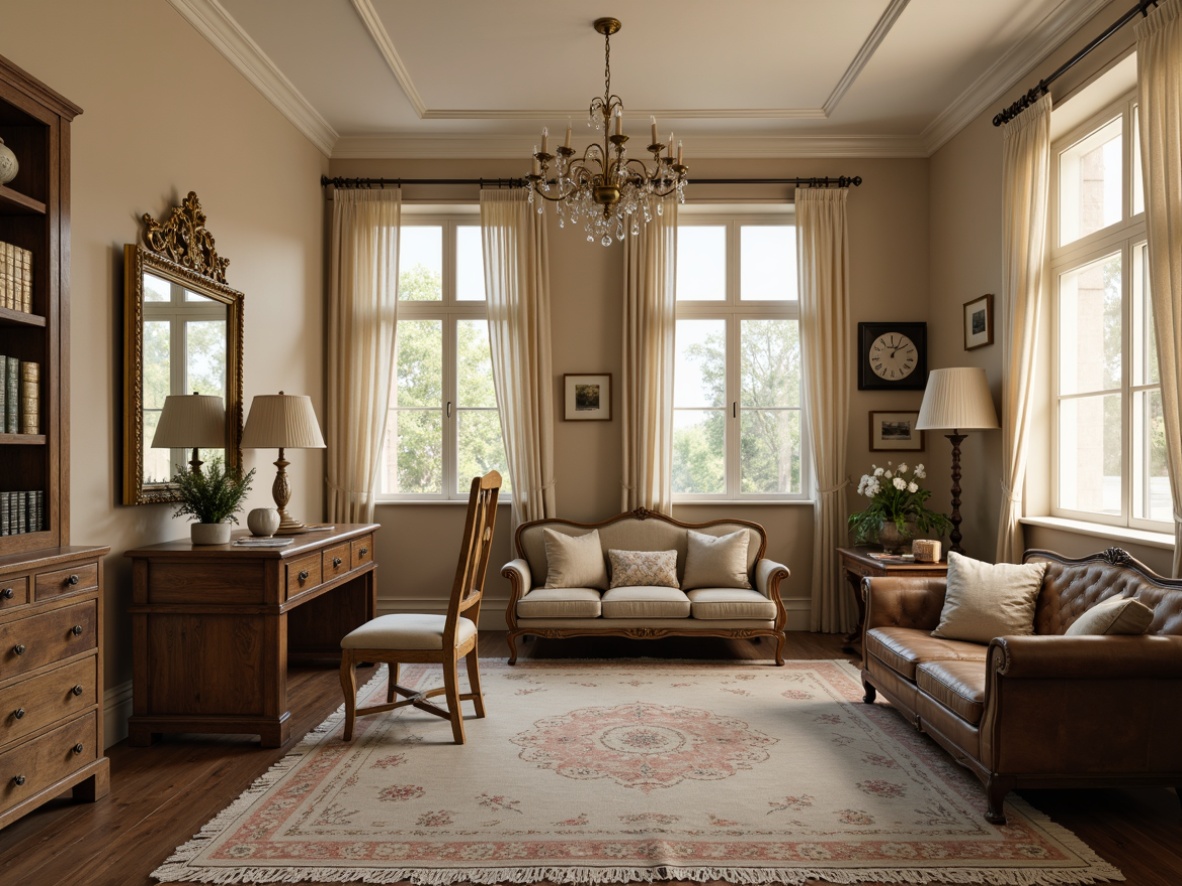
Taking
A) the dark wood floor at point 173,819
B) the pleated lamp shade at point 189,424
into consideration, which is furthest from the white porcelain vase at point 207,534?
the dark wood floor at point 173,819

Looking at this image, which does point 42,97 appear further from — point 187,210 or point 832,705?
point 832,705

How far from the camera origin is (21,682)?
2596 mm

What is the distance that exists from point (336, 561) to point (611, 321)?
105 inches

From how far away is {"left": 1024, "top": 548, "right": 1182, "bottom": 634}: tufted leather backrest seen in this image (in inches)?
120

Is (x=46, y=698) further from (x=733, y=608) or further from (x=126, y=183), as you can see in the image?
(x=733, y=608)

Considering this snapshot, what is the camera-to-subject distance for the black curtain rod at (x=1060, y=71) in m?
3.58

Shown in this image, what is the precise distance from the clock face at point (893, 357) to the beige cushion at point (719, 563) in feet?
5.28

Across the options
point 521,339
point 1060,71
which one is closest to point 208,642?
point 521,339

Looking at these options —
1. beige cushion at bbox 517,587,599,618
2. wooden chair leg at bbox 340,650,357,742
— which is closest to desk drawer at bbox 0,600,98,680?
wooden chair leg at bbox 340,650,357,742

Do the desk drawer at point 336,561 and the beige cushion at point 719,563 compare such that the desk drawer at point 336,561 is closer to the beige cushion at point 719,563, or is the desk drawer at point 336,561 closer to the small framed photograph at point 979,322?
the beige cushion at point 719,563

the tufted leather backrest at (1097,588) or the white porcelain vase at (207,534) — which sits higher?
the white porcelain vase at (207,534)

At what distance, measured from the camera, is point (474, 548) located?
3.75m

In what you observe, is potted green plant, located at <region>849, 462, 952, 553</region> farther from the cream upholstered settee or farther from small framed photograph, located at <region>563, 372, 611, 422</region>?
small framed photograph, located at <region>563, 372, 611, 422</region>

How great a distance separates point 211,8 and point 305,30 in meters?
0.47
